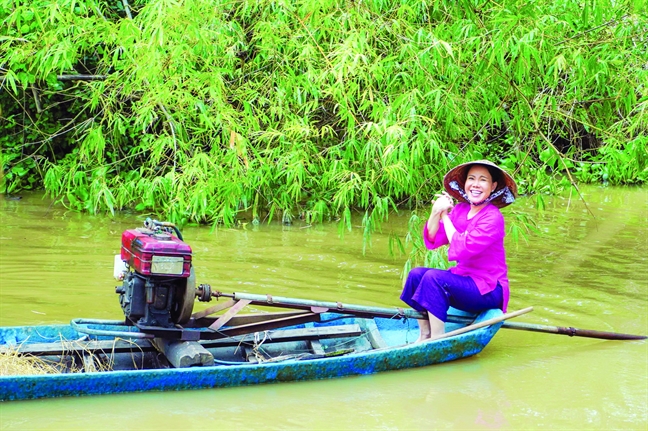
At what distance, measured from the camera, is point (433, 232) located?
541 centimetres

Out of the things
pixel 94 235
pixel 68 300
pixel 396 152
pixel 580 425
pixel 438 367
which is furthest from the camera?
pixel 94 235

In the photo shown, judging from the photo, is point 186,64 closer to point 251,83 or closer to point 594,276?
point 251,83

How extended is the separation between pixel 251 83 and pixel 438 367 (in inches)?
188

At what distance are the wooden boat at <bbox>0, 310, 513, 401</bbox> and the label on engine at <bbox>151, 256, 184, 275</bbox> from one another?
443 mm

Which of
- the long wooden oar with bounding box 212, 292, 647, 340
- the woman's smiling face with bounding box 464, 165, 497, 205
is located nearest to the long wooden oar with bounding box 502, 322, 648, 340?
the long wooden oar with bounding box 212, 292, 647, 340

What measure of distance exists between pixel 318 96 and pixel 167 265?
4.65m

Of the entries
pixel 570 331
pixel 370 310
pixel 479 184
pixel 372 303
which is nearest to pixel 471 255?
pixel 479 184

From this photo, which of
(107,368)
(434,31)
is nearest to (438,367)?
(107,368)

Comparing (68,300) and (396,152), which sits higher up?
(396,152)

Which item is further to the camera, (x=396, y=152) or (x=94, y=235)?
(x=94, y=235)

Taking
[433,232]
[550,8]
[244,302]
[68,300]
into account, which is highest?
[550,8]

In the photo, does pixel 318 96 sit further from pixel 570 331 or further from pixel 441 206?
pixel 570 331

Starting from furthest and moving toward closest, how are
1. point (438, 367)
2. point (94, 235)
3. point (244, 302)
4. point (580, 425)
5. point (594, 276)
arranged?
1. point (94, 235)
2. point (594, 276)
3. point (438, 367)
4. point (244, 302)
5. point (580, 425)

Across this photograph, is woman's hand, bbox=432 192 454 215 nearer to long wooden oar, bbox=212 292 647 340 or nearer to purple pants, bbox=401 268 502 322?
purple pants, bbox=401 268 502 322
